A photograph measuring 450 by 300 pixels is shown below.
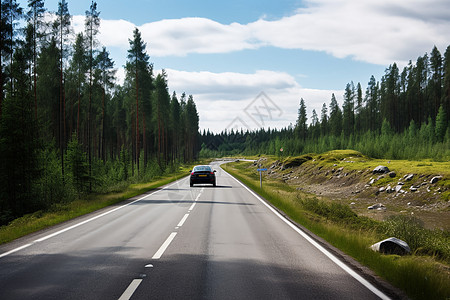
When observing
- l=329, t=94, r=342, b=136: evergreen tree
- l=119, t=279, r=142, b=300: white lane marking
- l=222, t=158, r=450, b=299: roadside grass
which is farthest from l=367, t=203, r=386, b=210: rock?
l=329, t=94, r=342, b=136: evergreen tree

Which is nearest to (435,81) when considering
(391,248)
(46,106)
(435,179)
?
(435,179)

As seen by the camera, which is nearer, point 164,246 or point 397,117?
point 164,246

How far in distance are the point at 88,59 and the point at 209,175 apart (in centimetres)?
1391

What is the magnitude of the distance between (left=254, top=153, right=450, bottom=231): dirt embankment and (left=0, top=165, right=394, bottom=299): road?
37.3ft

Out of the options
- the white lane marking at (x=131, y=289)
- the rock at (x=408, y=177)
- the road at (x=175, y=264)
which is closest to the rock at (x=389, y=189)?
the rock at (x=408, y=177)

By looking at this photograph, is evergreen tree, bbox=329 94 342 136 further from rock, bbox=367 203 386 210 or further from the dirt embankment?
rock, bbox=367 203 386 210

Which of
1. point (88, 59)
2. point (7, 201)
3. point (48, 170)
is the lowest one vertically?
point (7, 201)

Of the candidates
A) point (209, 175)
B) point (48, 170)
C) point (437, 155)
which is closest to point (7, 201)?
point (48, 170)

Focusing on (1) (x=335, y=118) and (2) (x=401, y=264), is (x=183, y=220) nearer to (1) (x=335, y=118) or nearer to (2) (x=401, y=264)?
(2) (x=401, y=264)

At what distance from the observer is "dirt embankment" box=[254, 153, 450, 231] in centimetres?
1907

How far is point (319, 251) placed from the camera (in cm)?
730

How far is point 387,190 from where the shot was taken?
24.9m

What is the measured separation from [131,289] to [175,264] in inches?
56.2

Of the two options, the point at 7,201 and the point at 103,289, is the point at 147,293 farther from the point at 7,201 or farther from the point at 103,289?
the point at 7,201
